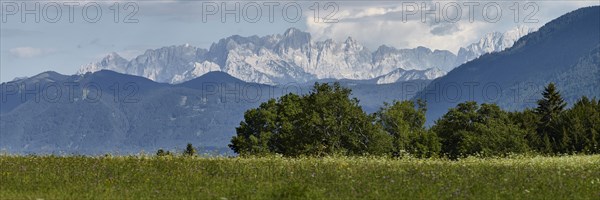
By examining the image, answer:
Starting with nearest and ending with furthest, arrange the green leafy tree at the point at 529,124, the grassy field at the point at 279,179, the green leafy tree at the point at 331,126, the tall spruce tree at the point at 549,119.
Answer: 1. the grassy field at the point at 279,179
2. the green leafy tree at the point at 331,126
3. the tall spruce tree at the point at 549,119
4. the green leafy tree at the point at 529,124

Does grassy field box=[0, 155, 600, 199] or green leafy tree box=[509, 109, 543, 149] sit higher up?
grassy field box=[0, 155, 600, 199]

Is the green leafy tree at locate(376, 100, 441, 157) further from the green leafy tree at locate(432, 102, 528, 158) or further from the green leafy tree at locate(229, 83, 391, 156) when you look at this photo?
the green leafy tree at locate(229, 83, 391, 156)

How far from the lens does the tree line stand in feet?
293

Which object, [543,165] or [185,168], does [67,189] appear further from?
[543,165]

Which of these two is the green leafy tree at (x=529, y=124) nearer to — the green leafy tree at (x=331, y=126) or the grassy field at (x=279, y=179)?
the green leafy tree at (x=331, y=126)

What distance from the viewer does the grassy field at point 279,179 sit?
19.7 metres

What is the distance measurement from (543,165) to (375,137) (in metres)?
64.5

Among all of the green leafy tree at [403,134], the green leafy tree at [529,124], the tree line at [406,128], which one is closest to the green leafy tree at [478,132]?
the tree line at [406,128]

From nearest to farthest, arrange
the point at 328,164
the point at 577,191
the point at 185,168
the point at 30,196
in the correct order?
the point at 30,196 < the point at 577,191 < the point at 185,168 < the point at 328,164

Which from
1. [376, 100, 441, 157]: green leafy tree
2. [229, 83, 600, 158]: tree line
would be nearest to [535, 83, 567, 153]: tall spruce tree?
[229, 83, 600, 158]: tree line

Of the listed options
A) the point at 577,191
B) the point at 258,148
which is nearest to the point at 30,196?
the point at 577,191

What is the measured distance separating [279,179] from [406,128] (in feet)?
293

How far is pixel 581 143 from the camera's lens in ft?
365

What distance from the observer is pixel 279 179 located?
22.9 meters
